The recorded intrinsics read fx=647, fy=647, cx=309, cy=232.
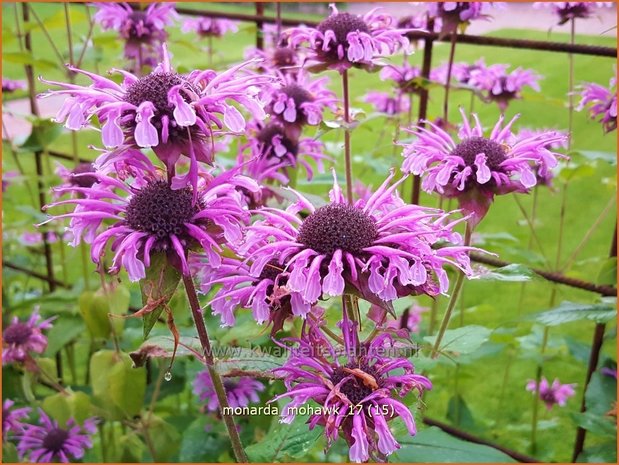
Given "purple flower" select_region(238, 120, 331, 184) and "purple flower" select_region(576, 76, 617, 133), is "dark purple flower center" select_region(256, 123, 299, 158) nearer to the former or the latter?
"purple flower" select_region(238, 120, 331, 184)

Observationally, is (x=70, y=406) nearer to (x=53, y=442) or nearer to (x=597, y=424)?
(x=53, y=442)

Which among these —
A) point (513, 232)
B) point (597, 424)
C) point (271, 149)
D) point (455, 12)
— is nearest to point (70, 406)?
point (271, 149)

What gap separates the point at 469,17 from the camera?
1306 mm

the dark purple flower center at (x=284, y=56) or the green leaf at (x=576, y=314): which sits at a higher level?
the dark purple flower center at (x=284, y=56)

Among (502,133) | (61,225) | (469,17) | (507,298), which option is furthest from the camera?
(507,298)

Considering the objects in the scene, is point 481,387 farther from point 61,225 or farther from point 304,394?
point 304,394

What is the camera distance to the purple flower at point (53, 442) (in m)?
1.42

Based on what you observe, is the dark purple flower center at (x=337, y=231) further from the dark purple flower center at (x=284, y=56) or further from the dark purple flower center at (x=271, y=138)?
the dark purple flower center at (x=284, y=56)

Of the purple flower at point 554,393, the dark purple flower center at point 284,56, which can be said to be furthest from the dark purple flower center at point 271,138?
the purple flower at point 554,393

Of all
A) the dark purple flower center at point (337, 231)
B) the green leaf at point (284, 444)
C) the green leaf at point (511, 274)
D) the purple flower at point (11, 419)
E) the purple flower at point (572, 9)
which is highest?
the purple flower at point (572, 9)

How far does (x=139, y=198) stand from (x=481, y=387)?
5.69ft

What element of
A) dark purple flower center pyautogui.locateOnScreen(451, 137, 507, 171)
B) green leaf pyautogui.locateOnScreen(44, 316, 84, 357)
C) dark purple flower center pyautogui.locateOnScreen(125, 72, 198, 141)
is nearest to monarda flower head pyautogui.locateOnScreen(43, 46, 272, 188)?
dark purple flower center pyautogui.locateOnScreen(125, 72, 198, 141)

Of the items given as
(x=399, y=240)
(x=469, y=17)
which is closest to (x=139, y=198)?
(x=399, y=240)

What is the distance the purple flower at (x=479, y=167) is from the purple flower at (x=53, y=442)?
0.99 metres
